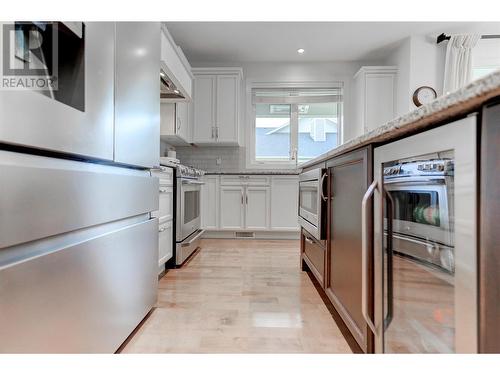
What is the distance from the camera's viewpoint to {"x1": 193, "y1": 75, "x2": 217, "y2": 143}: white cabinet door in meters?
4.34

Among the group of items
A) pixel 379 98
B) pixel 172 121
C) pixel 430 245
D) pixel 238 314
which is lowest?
pixel 238 314

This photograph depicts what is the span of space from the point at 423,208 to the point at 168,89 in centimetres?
278

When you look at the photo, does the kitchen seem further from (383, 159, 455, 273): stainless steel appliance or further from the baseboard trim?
the baseboard trim

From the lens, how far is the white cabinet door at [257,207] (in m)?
4.18

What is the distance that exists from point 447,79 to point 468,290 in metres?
4.24

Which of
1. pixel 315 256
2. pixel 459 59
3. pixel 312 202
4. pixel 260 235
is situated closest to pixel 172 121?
pixel 260 235

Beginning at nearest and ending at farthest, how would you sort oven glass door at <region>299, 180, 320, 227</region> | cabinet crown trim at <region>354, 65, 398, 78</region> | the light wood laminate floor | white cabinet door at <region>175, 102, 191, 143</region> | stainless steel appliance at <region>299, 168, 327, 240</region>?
the light wood laminate floor → stainless steel appliance at <region>299, 168, 327, 240</region> → oven glass door at <region>299, 180, 320, 227</region> → white cabinet door at <region>175, 102, 191, 143</region> → cabinet crown trim at <region>354, 65, 398, 78</region>

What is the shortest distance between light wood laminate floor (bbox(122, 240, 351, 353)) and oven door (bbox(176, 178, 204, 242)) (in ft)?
1.13

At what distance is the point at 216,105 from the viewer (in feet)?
14.3

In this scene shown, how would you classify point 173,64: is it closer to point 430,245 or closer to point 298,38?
point 298,38

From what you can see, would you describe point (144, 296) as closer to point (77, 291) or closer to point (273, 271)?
point (77, 291)

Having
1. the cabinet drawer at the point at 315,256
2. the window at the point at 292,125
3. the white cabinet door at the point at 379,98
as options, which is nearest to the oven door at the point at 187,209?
the cabinet drawer at the point at 315,256

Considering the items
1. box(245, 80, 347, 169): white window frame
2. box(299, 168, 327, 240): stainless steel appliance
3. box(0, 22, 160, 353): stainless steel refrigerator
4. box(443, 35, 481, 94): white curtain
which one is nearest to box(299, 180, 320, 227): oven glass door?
box(299, 168, 327, 240): stainless steel appliance

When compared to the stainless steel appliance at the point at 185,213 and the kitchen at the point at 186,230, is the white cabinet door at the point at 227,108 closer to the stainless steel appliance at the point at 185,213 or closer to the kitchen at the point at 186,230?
the stainless steel appliance at the point at 185,213
